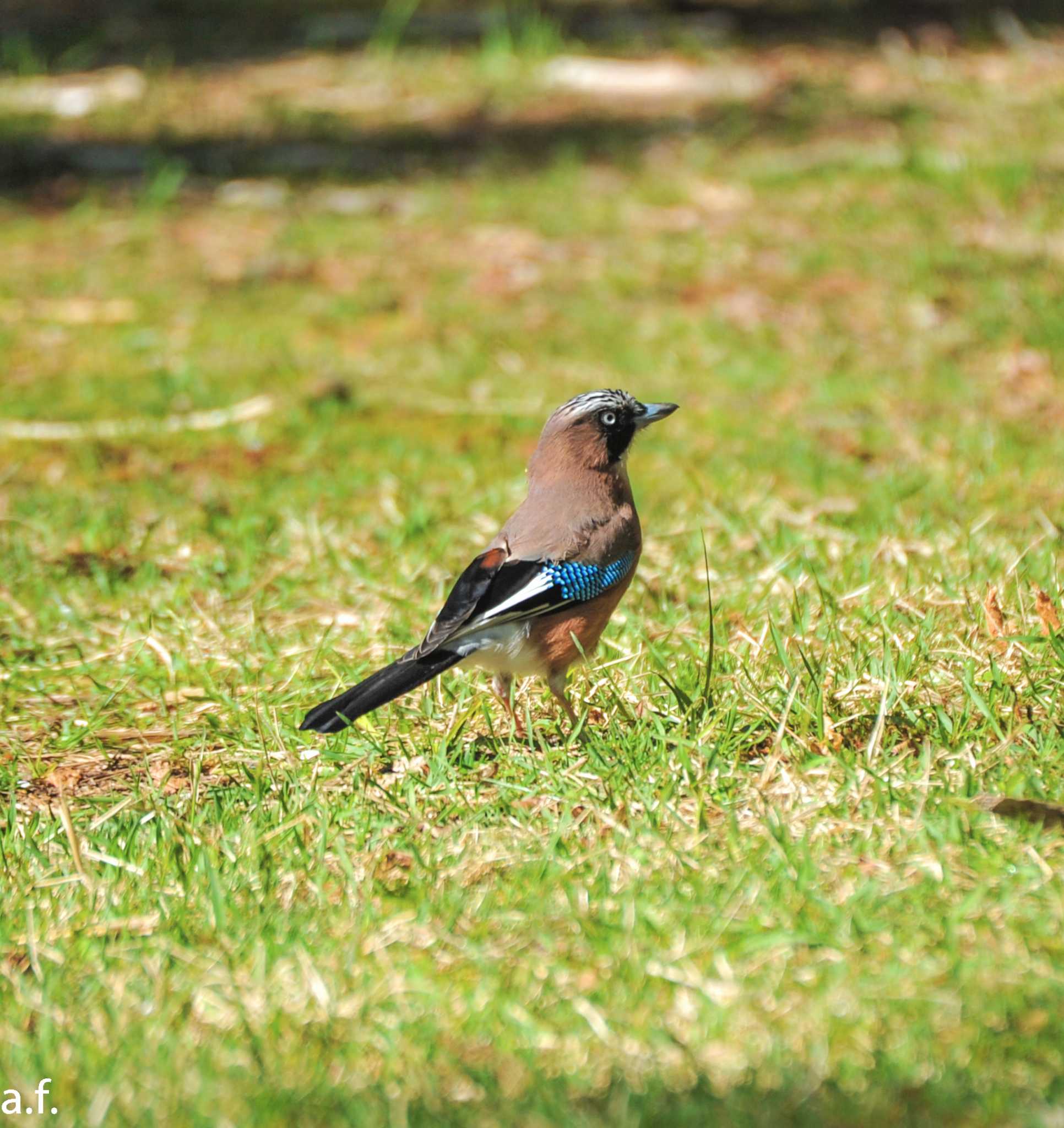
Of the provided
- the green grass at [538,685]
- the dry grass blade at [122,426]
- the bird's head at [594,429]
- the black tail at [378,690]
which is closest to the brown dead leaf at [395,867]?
the green grass at [538,685]

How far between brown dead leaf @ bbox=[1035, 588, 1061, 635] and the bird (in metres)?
1.12

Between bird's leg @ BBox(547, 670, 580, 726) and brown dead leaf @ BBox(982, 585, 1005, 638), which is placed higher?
brown dead leaf @ BBox(982, 585, 1005, 638)

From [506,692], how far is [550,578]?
0.38 metres

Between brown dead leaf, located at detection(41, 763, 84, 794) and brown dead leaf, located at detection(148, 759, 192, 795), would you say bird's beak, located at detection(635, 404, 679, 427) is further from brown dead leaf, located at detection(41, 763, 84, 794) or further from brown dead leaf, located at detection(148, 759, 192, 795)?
brown dead leaf, located at detection(41, 763, 84, 794)

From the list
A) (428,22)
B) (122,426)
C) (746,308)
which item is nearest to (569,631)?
(122,426)

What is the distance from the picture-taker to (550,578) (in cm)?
427

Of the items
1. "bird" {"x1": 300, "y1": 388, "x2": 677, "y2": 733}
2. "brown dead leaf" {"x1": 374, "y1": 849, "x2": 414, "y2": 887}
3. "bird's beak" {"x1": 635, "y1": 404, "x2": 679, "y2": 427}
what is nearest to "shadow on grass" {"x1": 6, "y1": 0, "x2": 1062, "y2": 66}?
"bird's beak" {"x1": 635, "y1": 404, "x2": 679, "y2": 427}

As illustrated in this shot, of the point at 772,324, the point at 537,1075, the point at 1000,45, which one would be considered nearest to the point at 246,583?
Answer: the point at 537,1075

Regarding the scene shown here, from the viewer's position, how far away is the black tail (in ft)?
13.0

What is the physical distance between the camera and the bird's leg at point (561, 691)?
172 inches

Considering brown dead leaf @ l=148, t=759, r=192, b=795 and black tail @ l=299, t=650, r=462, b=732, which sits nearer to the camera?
black tail @ l=299, t=650, r=462, b=732

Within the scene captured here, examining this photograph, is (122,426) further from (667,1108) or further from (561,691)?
(667,1108)

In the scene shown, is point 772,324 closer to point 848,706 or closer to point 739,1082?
point 848,706

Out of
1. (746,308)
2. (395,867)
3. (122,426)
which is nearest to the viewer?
(395,867)
